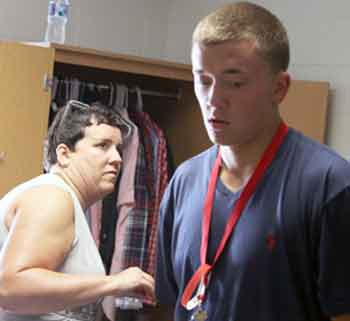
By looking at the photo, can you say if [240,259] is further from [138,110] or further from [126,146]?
[138,110]

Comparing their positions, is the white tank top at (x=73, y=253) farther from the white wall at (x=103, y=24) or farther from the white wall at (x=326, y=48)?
the white wall at (x=103, y=24)

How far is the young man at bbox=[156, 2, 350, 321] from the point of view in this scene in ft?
4.21

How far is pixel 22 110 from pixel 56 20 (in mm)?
640

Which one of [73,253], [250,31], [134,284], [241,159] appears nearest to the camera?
[250,31]

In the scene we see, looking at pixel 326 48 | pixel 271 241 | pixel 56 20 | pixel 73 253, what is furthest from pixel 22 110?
pixel 271 241

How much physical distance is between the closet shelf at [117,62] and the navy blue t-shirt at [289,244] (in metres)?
1.77

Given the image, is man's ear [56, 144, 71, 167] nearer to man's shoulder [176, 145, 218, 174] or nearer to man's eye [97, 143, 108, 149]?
man's eye [97, 143, 108, 149]

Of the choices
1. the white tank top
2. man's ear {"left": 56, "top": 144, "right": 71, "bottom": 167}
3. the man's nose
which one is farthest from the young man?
man's ear {"left": 56, "top": 144, "right": 71, "bottom": 167}

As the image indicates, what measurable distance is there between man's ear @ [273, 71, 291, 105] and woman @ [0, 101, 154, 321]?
0.61 metres

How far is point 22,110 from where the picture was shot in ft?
9.78

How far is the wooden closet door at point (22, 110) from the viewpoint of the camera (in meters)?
2.94

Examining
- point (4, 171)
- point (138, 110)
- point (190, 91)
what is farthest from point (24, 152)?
point (190, 91)

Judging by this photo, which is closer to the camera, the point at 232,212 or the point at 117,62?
the point at 232,212

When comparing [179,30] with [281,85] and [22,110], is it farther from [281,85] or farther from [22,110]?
[281,85]
